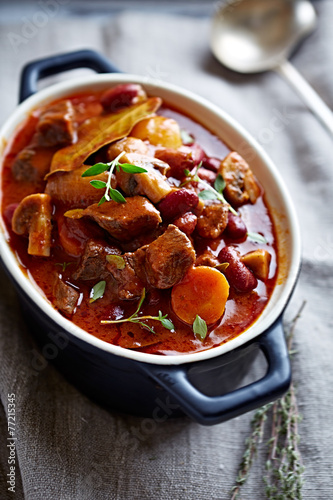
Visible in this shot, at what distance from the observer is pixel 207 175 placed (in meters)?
2.56

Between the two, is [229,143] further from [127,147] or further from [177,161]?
[127,147]

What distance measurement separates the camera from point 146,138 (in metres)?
2.58

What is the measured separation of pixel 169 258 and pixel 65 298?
426 mm

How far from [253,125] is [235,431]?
1.85 meters

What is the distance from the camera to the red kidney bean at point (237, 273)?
2326 millimetres

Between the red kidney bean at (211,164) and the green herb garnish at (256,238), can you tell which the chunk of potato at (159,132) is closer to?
the red kidney bean at (211,164)

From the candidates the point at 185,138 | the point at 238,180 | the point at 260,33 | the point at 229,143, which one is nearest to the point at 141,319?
the point at 238,180

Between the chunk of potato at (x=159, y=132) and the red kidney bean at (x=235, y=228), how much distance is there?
41cm

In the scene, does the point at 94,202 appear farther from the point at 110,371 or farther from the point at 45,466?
the point at 45,466

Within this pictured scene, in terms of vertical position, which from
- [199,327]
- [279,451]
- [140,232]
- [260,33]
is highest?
[260,33]

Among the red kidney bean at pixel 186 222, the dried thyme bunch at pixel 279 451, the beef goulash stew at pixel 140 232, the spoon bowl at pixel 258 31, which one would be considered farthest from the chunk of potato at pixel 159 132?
the spoon bowl at pixel 258 31

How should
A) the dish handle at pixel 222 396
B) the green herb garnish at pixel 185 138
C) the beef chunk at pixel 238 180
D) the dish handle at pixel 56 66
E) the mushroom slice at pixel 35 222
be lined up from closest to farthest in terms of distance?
1. the dish handle at pixel 222 396
2. the mushroom slice at pixel 35 222
3. the beef chunk at pixel 238 180
4. the green herb garnish at pixel 185 138
5. the dish handle at pixel 56 66

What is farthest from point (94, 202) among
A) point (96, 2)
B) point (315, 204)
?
point (96, 2)

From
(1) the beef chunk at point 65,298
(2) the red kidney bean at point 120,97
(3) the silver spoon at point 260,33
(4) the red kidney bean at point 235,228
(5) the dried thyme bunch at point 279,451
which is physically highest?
(3) the silver spoon at point 260,33
